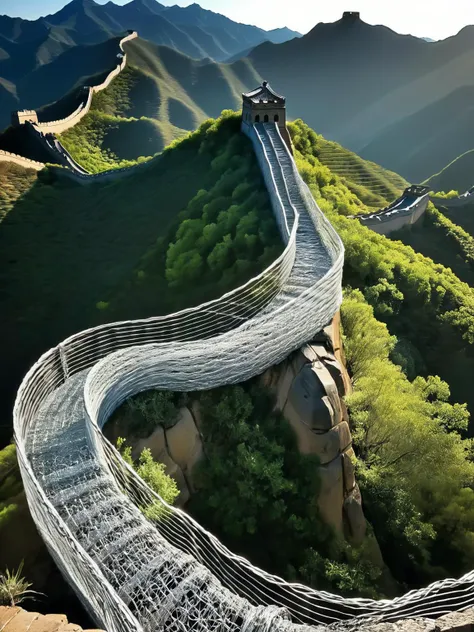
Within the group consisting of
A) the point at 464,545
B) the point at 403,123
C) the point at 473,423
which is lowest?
the point at 464,545

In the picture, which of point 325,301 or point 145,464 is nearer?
point 145,464

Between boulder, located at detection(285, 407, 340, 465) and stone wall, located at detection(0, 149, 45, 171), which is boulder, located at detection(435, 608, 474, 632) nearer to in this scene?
boulder, located at detection(285, 407, 340, 465)

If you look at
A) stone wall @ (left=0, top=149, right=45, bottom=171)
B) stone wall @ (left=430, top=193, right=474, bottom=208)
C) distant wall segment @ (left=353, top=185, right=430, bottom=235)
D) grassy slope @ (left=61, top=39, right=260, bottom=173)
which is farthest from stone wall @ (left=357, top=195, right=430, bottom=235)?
stone wall @ (left=0, top=149, right=45, bottom=171)

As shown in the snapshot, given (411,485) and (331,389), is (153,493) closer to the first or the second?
(331,389)

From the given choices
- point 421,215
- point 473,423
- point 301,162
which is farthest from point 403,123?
point 473,423

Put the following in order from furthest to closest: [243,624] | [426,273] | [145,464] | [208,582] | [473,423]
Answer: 1. [426,273]
2. [473,423]
3. [145,464]
4. [208,582]
5. [243,624]

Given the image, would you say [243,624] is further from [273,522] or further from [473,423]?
[473,423]

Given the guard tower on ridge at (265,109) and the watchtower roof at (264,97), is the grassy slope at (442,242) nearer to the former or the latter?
the guard tower on ridge at (265,109)
